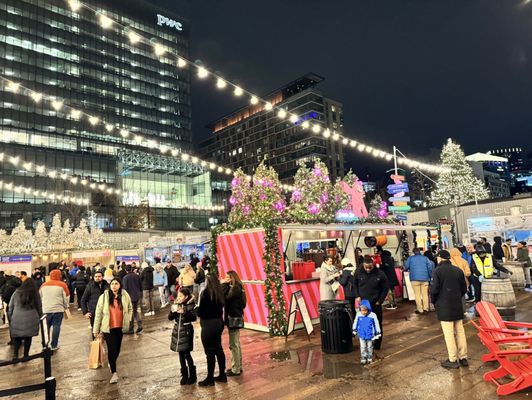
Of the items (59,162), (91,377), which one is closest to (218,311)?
(91,377)

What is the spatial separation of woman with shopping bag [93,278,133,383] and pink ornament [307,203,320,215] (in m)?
31.8

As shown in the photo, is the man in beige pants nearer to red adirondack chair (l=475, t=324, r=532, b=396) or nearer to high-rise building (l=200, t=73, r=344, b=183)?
red adirondack chair (l=475, t=324, r=532, b=396)

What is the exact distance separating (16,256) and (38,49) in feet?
182

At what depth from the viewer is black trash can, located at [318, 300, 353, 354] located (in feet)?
21.0

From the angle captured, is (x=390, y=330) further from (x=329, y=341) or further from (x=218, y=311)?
(x=218, y=311)

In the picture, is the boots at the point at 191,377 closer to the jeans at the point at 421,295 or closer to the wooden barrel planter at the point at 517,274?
the jeans at the point at 421,295

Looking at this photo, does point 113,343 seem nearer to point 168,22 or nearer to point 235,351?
point 235,351

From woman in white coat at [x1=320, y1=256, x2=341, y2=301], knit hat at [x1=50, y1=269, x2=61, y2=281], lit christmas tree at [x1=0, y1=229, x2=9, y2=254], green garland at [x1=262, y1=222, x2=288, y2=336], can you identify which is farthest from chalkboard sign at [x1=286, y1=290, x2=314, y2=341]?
lit christmas tree at [x1=0, y1=229, x2=9, y2=254]

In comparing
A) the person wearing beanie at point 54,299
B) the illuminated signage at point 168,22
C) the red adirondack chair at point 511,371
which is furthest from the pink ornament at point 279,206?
the illuminated signage at point 168,22

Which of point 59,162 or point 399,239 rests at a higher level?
point 59,162

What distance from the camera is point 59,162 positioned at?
2069 inches

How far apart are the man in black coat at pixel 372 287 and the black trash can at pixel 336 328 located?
0.40 m

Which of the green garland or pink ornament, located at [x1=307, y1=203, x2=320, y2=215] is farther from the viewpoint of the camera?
pink ornament, located at [x1=307, y1=203, x2=320, y2=215]

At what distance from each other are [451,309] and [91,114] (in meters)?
67.2
